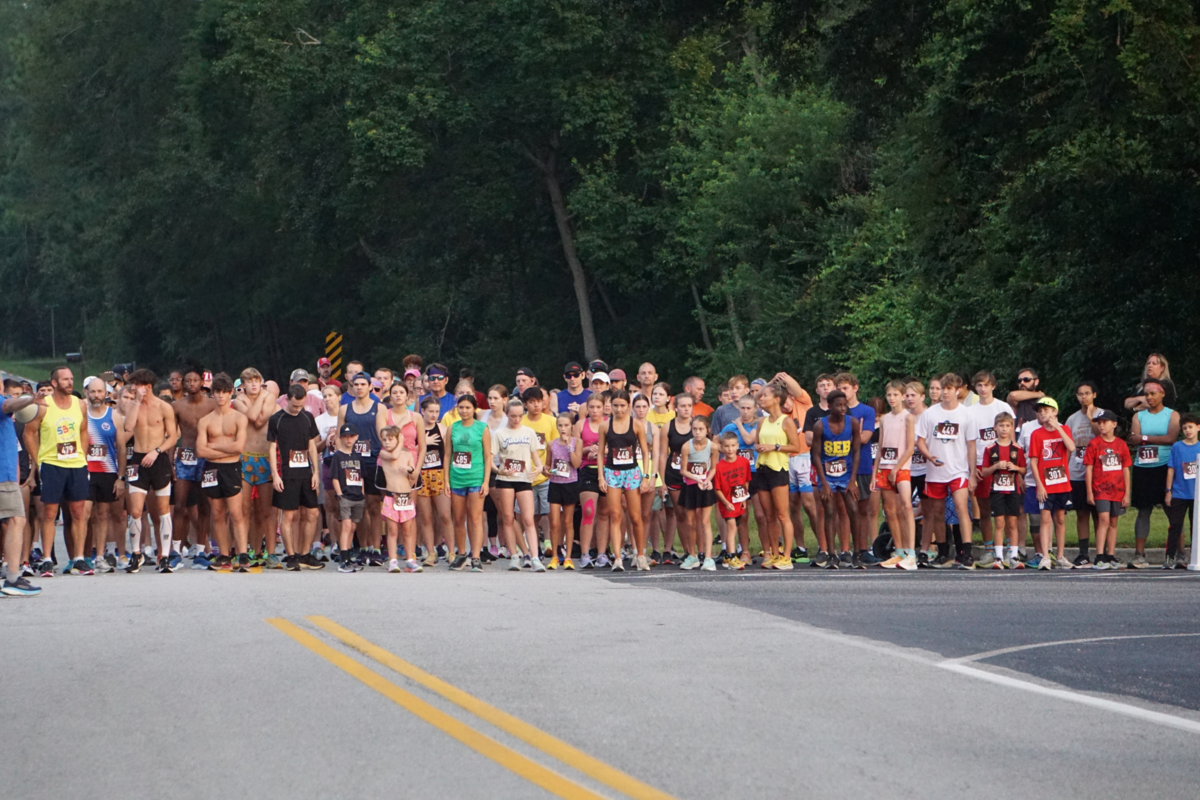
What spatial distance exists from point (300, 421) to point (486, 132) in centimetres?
3519

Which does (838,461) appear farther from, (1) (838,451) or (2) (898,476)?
(2) (898,476)

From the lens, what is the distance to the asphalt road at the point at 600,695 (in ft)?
23.3

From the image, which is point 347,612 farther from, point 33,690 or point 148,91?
point 148,91

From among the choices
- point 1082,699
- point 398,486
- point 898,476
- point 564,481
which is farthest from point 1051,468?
point 1082,699

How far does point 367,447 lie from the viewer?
58.4 feet

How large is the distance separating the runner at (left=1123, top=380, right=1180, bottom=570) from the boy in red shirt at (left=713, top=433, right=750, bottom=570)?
13.4 feet

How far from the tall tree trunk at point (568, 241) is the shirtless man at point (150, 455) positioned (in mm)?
34174

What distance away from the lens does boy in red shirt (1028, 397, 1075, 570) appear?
17.3m

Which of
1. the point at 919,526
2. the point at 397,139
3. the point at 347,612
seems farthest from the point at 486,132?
the point at 347,612

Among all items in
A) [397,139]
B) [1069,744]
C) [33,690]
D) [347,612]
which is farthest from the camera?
[397,139]

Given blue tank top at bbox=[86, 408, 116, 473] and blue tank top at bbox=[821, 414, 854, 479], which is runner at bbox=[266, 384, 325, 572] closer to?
blue tank top at bbox=[86, 408, 116, 473]

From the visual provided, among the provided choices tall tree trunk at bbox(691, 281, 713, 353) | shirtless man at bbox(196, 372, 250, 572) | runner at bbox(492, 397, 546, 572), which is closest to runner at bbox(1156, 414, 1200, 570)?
runner at bbox(492, 397, 546, 572)

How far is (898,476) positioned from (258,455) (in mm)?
6592

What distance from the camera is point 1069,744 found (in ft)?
25.2
